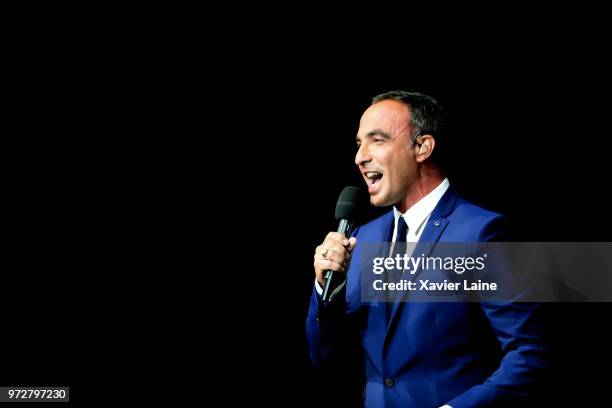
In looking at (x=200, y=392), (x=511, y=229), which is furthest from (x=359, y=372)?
(x=200, y=392)

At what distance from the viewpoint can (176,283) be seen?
2.64 metres

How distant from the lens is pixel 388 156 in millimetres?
1785

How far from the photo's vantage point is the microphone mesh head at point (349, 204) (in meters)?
1.67

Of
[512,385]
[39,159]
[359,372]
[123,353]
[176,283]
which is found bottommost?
[512,385]

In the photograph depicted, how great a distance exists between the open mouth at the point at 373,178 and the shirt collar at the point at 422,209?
14 centimetres

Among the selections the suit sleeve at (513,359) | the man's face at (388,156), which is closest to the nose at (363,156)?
the man's face at (388,156)

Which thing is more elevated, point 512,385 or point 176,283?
point 176,283

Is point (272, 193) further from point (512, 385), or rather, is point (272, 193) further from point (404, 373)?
point (512, 385)

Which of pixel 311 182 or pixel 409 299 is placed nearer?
pixel 409 299

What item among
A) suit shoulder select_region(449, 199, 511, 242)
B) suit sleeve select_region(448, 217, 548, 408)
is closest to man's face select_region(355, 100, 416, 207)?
suit shoulder select_region(449, 199, 511, 242)

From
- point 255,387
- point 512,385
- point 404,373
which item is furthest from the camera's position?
point 255,387

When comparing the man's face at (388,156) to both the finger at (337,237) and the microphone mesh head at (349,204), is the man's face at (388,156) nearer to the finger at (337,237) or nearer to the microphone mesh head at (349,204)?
the microphone mesh head at (349,204)

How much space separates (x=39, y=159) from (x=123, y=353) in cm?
100

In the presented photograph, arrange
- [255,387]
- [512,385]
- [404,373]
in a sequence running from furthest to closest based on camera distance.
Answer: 1. [255,387]
2. [404,373]
3. [512,385]
